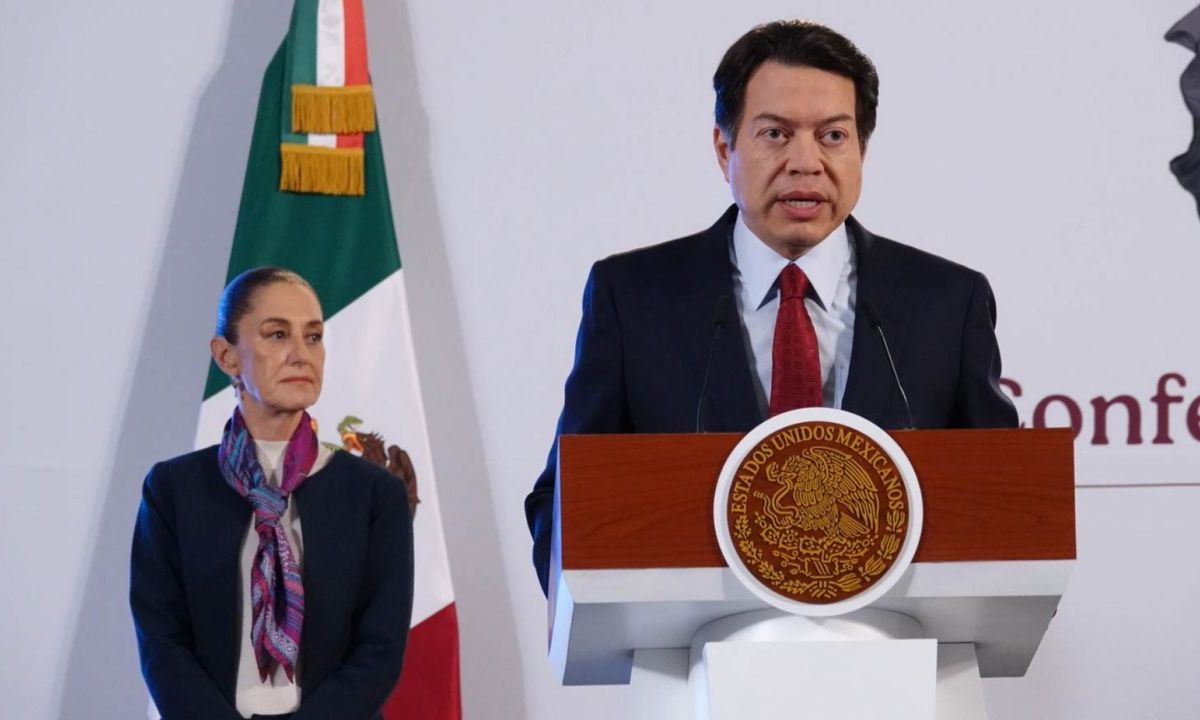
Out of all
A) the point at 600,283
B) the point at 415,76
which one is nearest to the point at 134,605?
the point at 600,283

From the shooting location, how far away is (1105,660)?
4152mm

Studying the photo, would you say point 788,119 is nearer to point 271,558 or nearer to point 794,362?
point 794,362

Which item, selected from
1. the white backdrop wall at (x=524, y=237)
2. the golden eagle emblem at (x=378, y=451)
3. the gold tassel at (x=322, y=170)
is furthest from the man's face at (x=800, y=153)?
the white backdrop wall at (x=524, y=237)

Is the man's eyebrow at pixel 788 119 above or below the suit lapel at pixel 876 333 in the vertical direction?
above

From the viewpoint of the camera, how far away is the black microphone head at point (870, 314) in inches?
74.7

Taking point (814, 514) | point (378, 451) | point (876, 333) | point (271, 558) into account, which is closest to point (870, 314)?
point (876, 333)

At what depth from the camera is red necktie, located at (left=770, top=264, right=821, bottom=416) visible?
6.16 feet

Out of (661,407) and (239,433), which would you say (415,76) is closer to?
(239,433)

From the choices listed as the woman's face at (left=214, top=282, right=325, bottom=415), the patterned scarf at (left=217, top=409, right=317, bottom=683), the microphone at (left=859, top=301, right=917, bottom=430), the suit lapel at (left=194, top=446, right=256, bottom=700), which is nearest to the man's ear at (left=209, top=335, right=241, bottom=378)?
the woman's face at (left=214, top=282, right=325, bottom=415)

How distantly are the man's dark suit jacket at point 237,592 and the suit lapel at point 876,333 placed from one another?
1.13 metres

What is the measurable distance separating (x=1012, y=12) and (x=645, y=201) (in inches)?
45.8

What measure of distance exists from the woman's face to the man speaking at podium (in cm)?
89

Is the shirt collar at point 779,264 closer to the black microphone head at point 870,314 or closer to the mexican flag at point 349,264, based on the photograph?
the black microphone head at point 870,314

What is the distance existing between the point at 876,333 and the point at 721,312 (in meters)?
0.21
